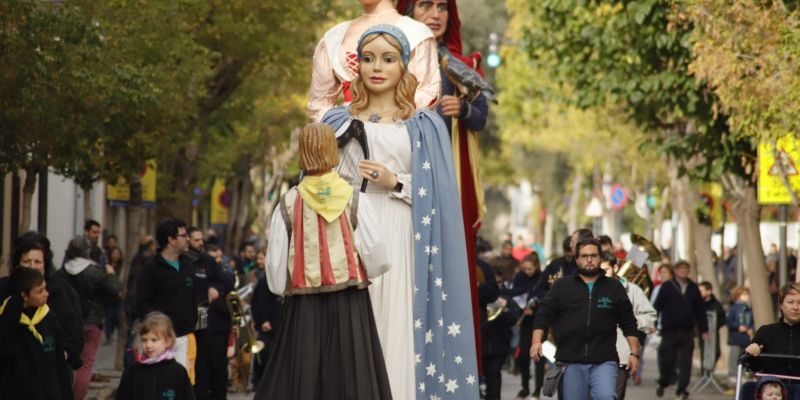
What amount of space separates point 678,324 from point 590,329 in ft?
35.1

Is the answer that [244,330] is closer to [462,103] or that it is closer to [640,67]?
[640,67]

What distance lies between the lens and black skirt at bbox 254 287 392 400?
340 inches

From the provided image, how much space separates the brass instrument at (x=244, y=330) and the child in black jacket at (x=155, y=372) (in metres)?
7.33

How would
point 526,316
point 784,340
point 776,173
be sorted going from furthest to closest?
point 776,173 < point 526,316 < point 784,340

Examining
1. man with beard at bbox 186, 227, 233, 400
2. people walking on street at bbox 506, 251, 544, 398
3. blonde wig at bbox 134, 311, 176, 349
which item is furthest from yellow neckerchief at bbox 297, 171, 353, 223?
people walking on street at bbox 506, 251, 544, 398

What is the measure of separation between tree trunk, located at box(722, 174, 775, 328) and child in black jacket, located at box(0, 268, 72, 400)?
15042mm

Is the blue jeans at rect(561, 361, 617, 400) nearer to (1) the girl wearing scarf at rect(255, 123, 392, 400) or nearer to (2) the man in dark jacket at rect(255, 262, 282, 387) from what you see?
(1) the girl wearing scarf at rect(255, 123, 392, 400)

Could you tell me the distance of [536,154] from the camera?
6794 centimetres

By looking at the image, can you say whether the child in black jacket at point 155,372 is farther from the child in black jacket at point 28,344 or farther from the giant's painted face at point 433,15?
the giant's painted face at point 433,15

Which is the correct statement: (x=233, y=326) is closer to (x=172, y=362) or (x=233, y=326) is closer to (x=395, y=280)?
(x=172, y=362)

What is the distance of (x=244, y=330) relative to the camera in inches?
790

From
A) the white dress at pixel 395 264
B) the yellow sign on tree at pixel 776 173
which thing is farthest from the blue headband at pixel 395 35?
the yellow sign on tree at pixel 776 173

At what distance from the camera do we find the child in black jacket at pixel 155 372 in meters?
10.8

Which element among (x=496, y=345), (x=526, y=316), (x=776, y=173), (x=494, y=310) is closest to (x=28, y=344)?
(x=496, y=345)
